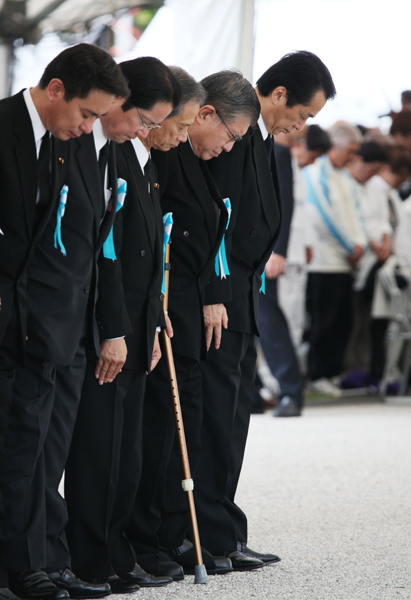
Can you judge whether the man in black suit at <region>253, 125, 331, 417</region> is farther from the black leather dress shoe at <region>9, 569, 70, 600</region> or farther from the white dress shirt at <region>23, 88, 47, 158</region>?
the black leather dress shoe at <region>9, 569, 70, 600</region>

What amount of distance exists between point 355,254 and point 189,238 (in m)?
4.49

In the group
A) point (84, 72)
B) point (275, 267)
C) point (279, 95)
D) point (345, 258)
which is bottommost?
point (275, 267)

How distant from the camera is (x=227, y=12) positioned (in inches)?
162

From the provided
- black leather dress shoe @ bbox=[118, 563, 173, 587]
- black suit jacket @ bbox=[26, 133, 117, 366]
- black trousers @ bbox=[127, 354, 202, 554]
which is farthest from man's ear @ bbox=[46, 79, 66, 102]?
black leather dress shoe @ bbox=[118, 563, 173, 587]

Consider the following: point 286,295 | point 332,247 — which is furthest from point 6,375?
point 332,247

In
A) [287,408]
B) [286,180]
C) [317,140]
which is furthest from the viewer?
[317,140]

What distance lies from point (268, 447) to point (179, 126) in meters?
2.84

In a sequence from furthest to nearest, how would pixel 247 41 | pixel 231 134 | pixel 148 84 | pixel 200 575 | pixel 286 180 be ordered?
pixel 286 180
pixel 247 41
pixel 231 134
pixel 200 575
pixel 148 84

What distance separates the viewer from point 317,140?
22.9 feet

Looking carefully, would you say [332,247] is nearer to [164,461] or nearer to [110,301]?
[164,461]

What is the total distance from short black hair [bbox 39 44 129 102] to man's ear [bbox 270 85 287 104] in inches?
33.5

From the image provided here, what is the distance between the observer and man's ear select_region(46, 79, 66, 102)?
2.21 meters

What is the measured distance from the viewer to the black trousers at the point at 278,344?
5.96 metres

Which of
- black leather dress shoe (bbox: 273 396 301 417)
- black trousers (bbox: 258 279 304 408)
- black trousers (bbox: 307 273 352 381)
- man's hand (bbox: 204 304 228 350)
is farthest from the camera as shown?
black trousers (bbox: 307 273 352 381)
